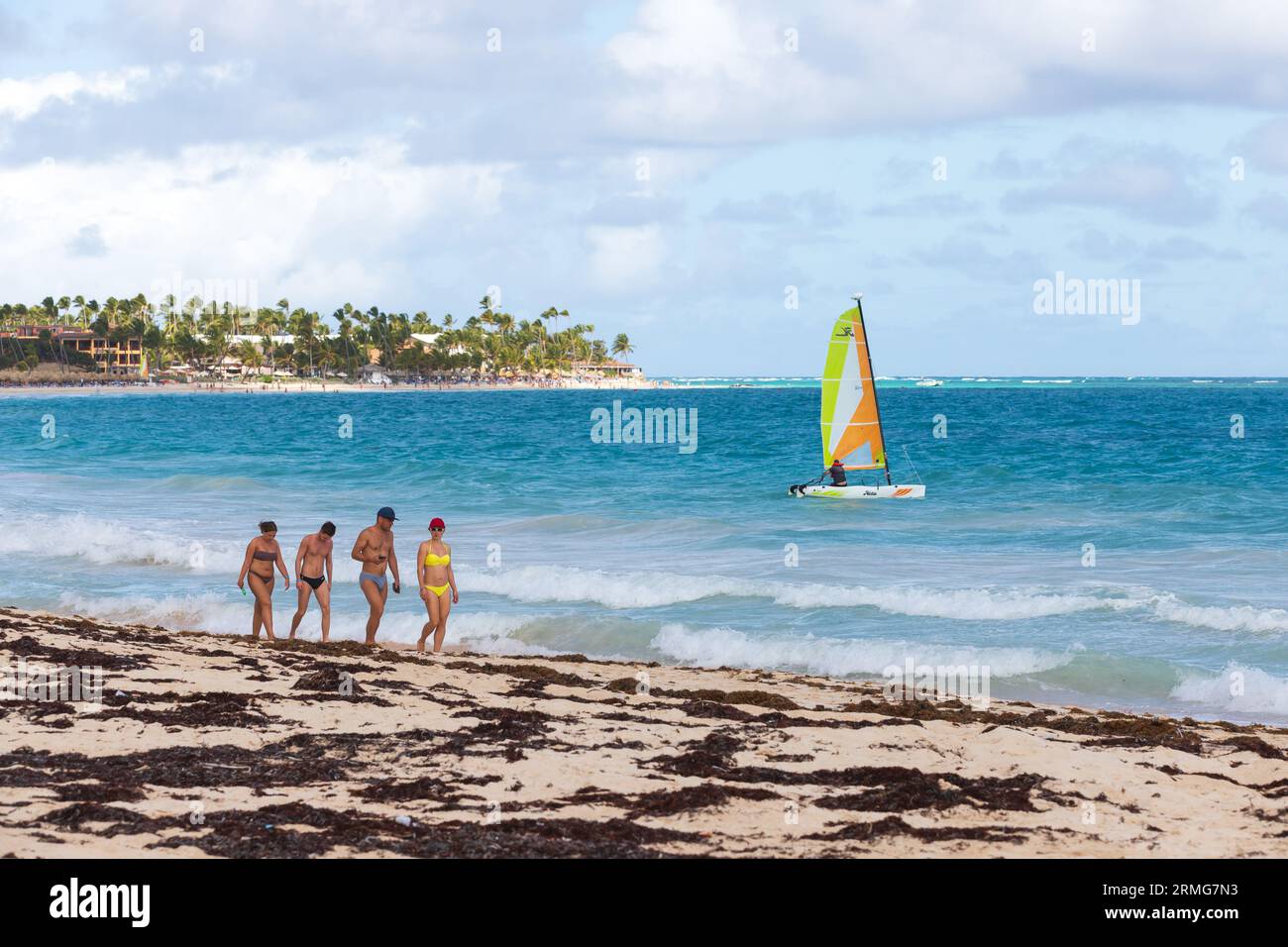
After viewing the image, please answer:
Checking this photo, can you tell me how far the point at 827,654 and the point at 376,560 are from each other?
564 centimetres

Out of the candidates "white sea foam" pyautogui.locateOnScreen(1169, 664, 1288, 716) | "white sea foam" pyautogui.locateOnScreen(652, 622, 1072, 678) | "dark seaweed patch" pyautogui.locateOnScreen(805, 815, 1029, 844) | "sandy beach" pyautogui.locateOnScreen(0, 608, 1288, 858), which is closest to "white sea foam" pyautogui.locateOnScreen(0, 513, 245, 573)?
"white sea foam" pyautogui.locateOnScreen(652, 622, 1072, 678)

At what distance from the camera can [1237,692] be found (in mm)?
13750

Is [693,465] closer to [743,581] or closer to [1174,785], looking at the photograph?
[743,581]

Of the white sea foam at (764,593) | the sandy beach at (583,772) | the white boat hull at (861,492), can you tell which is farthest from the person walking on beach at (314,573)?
the white boat hull at (861,492)

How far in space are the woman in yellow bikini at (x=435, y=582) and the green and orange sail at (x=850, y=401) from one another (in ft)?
68.3

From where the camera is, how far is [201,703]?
10.5m

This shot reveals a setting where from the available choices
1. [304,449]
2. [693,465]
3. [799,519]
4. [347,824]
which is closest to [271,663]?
[347,824]

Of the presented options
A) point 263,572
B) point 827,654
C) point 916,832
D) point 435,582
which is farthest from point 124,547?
point 916,832

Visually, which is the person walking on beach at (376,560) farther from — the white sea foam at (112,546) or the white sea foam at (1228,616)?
the white sea foam at (1228,616)

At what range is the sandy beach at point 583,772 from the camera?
7.23 metres

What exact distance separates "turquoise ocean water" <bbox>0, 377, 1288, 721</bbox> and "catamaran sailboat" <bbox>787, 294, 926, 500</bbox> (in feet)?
4.73

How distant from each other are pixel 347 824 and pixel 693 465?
40475 mm

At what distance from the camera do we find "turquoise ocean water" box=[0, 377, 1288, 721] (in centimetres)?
1612

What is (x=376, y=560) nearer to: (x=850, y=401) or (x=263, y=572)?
(x=263, y=572)
